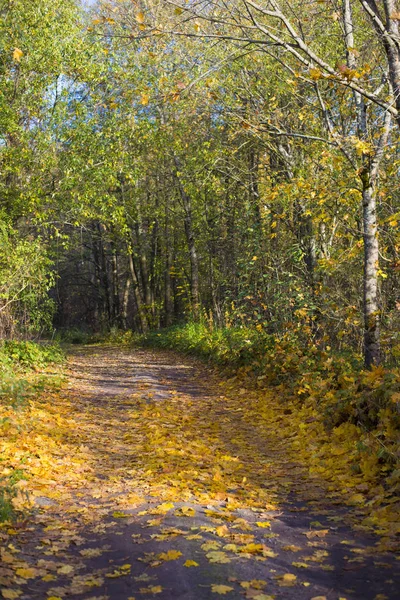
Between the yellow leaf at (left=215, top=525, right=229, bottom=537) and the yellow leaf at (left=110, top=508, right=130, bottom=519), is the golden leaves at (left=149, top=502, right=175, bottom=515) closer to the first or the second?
the yellow leaf at (left=110, top=508, right=130, bottom=519)

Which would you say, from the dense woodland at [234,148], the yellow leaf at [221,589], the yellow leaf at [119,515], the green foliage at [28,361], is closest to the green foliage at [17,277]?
the dense woodland at [234,148]

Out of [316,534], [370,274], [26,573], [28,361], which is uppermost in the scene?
[370,274]

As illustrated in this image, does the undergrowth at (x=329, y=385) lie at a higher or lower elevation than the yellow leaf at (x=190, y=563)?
higher

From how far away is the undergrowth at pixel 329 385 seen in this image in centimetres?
648

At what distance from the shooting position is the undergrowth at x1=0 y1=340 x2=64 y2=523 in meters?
5.41

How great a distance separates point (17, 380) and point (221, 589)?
225 inches

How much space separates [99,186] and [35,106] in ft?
8.91

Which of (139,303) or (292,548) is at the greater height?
(139,303)

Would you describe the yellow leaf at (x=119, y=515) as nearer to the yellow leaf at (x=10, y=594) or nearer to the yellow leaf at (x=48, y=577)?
the yellow leaf at (x=48, y=577)

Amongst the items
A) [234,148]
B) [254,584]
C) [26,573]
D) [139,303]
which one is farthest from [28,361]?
[139,303]

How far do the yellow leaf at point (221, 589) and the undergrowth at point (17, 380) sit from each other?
196 centimetres

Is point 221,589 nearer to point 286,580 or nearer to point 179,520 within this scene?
point 286,580

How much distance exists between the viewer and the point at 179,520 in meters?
5.19

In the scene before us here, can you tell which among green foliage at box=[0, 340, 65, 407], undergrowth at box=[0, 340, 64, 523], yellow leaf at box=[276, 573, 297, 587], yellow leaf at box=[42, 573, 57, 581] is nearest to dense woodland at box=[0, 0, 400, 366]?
green foliage at box=[0, 340, 65, 407]
